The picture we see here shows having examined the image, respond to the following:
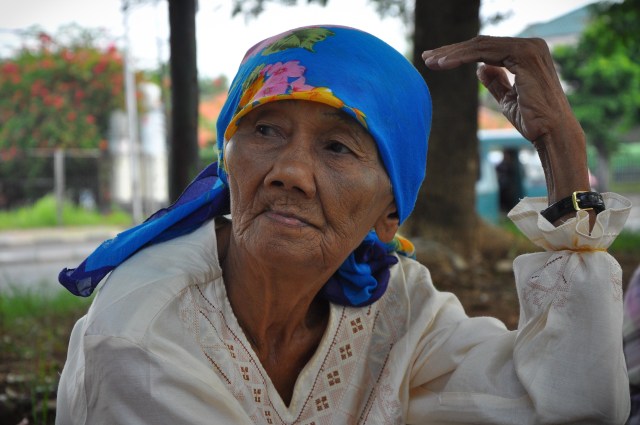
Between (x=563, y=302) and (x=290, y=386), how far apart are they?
0.79 meters

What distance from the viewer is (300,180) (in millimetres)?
1911

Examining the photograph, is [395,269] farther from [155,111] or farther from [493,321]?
[155,111]

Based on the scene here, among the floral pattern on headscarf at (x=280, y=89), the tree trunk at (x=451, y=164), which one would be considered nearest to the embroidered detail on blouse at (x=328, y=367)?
the floral pattern on headscarf at (x=280, y=89)

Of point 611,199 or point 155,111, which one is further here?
point 155,111

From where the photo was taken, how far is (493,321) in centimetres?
237

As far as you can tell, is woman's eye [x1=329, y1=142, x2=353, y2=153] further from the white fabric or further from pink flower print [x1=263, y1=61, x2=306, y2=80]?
the white fabric

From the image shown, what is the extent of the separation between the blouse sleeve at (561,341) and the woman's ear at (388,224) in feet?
1.04

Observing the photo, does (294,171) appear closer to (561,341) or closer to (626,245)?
(561,341)

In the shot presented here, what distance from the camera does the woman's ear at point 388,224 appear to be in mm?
2199

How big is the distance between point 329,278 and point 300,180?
0.47 meters

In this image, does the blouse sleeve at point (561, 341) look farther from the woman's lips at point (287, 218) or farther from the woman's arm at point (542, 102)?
the woman's lips at point (287, 218)

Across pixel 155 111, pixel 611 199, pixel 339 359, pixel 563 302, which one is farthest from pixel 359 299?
pixel 155 111

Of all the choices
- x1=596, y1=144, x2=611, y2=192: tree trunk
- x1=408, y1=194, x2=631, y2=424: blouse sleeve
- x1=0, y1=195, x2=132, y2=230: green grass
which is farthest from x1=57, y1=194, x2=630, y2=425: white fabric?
x1=596, y1=144, x2=611, y2=192: tree trunk

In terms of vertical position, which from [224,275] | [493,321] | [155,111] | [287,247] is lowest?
[155,111]
